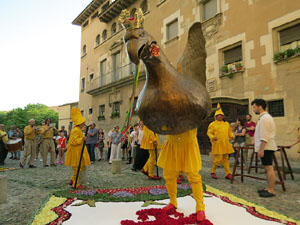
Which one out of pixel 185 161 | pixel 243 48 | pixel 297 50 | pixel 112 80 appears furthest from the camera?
pixel 112 80

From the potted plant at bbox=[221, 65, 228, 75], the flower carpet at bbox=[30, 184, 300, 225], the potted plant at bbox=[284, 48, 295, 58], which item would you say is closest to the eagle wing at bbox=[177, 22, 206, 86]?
the flower carpet at bbox=[30, 184, 300, 225]

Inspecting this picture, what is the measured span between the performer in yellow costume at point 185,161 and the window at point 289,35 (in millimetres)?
7959

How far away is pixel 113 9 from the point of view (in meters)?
18.2

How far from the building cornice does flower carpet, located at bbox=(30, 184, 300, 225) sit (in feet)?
69.8

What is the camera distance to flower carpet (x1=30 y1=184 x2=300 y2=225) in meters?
2.64

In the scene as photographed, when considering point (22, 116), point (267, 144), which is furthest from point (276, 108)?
point (22, 116)

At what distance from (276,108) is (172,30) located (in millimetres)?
7848

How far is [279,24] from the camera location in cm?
831

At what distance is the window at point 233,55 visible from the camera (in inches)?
389

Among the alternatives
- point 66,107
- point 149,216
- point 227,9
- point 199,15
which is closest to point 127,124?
point 149,216

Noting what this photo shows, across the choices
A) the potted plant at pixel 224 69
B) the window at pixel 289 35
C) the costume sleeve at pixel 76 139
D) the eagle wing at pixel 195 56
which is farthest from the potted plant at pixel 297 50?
the costume sleeve at pixel 76 139

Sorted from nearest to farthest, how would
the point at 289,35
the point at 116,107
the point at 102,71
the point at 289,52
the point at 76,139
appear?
the point at 76,139, the point at 289,52, the point at 289,35, the point at 116,107, the point at 102,71

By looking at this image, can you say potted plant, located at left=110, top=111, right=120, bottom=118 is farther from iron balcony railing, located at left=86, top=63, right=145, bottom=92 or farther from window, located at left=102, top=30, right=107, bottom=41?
window, located at left=102, top=30, right=107, bottom=41

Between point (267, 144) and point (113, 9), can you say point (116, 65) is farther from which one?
point (267, 144)
